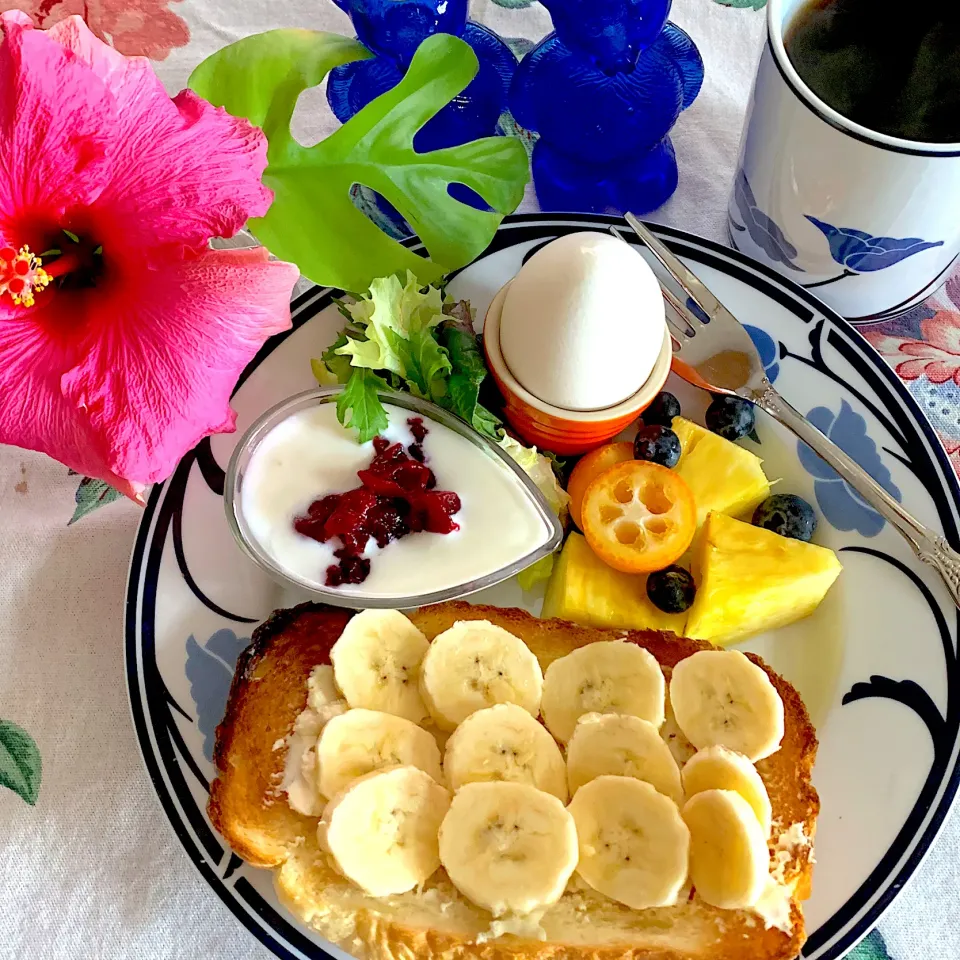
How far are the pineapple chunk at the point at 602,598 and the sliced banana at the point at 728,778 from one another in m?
0.21

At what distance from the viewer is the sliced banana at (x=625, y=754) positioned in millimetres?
1033

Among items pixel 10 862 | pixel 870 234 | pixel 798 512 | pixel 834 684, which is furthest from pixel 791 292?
pixel 10 862

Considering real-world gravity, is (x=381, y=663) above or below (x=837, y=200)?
below

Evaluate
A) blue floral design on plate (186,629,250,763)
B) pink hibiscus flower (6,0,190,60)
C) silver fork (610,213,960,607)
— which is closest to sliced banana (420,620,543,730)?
blue floral design on plate (186,629,250,763)

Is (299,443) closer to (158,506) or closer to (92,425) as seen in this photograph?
(158,506)

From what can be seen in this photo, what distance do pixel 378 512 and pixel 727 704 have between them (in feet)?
1.64

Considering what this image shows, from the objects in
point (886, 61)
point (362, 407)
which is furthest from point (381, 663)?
point (886, 61)

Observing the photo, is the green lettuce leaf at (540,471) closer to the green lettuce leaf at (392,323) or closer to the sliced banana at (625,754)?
the green lettuce leaf at (392,323)

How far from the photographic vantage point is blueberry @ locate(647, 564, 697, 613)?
3.89ft

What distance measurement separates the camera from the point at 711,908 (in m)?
1.02

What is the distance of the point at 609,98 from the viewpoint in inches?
52.7

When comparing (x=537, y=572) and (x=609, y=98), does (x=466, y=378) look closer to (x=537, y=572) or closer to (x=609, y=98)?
(x=537, y=572)

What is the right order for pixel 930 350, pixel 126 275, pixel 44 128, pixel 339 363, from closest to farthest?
pixel 44 128, pixel 126 275, pixel 339 363, pixel 930 350

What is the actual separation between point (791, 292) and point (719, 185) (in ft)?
0.86
